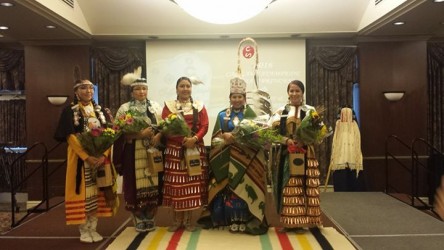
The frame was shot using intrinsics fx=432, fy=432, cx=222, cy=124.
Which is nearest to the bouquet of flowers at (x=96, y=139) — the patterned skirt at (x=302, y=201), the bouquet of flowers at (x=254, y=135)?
the bouquet of flowers at (x=254, y=135)

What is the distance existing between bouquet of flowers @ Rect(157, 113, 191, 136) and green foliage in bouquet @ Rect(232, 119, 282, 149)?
1.48 ft

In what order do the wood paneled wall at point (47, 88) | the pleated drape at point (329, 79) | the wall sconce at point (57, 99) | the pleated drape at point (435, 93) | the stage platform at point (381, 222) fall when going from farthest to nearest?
1. the pleated drape at point (435, 93)
2. the pleated drape at point (329, 79)
3. the wood paneled wall at point (47, 88)
4. the wall sconce at point (57, 99)
5. the stage platform at point (381, 222)

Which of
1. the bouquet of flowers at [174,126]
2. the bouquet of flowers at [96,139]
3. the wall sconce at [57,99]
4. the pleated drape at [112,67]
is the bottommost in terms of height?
the bouquet of flowers at [96,139]

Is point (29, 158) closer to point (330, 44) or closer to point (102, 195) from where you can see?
point (102, 195)

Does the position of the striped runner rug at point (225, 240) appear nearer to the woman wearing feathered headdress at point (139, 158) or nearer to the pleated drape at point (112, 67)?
the woman wearing feathered headdress at point (139, 158)

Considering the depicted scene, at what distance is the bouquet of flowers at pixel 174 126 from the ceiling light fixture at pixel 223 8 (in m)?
1.37

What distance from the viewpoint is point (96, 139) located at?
373 cm

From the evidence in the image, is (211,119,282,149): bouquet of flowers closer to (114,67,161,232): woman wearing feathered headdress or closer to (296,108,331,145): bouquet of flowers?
(296,108,331,145): bouquet of flowers

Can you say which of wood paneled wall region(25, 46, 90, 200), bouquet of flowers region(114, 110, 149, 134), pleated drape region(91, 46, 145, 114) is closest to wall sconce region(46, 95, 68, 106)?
wood paneled wall region(25, 46, 90, 200)

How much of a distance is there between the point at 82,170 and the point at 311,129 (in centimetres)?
206

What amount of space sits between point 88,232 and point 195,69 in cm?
361

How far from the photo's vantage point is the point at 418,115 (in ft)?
22.3

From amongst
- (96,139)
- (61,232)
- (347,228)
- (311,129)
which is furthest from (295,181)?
(61,232)

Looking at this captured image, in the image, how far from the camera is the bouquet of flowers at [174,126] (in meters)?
3.86
